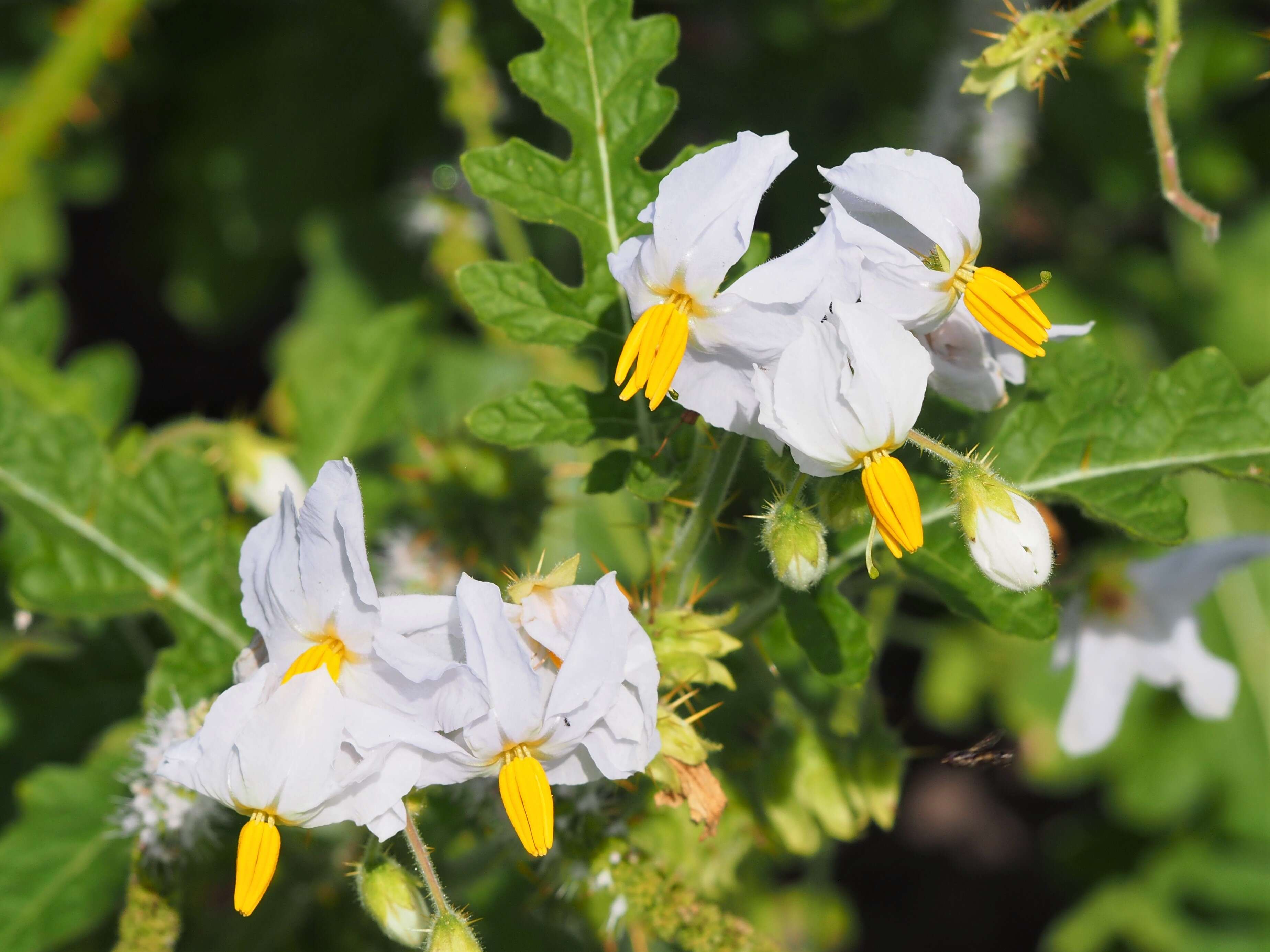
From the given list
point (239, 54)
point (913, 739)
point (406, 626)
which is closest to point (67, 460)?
point (406, 626)

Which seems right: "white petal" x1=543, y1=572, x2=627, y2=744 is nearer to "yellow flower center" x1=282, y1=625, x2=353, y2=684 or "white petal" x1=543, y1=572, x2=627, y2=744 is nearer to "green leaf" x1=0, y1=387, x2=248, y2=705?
"yellow flower center" x1=282, y1=625, x2=353, y2=684

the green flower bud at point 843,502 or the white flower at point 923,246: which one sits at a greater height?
the white flower at point 923,246

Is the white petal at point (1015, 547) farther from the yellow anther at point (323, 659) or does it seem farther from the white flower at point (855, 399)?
the yellow anther at point (323, 659)

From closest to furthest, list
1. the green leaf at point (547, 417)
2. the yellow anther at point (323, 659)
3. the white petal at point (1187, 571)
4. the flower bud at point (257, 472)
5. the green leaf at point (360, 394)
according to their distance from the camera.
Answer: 1. the yellow anther at point (323, 659)
2. the green leaf at point (547, 417)
3. the white petal at point (1187, 571)
4. the flower bud at point (257, 472)
5. the green leaf at point (360, 394)

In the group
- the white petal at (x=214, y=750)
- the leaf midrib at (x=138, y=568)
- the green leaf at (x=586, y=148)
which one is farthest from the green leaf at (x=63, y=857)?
the green leaf at (x=586, y=148)

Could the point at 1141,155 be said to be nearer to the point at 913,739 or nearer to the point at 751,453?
the point at 913,739

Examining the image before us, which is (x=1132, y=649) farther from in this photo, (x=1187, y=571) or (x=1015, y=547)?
(x=1015, y=547)

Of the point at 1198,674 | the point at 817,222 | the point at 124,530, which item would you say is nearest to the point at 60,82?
the point at 124,530
